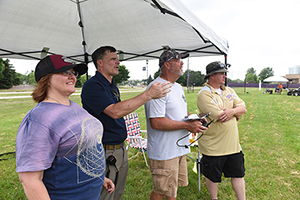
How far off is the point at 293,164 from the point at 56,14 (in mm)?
5674

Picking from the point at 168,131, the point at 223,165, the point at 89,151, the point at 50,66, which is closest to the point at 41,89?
the point at 50,66

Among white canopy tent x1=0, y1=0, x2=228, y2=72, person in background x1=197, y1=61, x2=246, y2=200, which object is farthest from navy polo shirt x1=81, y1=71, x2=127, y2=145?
person in background x1=197, y1=61, x2=246, y2=200

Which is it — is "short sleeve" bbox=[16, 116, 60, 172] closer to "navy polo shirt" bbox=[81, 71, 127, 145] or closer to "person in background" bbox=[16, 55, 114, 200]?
"person in background" bbox=[16, 55, 114, 200]

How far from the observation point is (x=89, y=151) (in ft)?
3.84

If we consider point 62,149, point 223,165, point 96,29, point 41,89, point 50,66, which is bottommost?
point 223,165

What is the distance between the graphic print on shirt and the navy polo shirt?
42cm

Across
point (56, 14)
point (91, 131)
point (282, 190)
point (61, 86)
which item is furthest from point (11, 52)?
point (282, 190)

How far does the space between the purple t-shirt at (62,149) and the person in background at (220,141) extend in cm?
163

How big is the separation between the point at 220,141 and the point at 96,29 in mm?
2749

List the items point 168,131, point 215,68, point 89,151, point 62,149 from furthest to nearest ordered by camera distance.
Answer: point 215,68
point 168,131
point 89,151
point 62,149

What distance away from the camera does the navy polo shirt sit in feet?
5.46

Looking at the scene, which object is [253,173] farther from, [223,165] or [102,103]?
[102,103]

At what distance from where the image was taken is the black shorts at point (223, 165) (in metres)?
2.38

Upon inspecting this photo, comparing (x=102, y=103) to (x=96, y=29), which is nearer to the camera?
(x=102, y=103)
